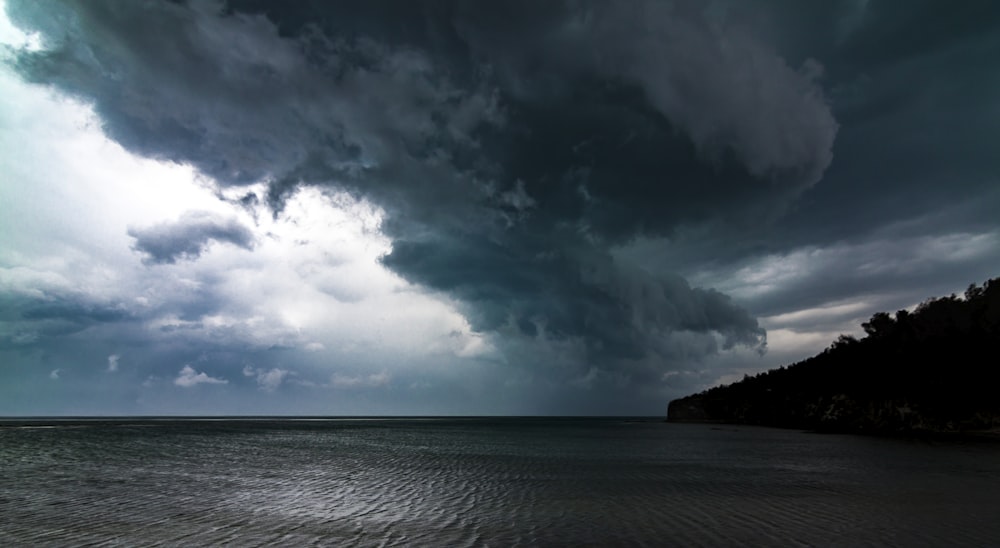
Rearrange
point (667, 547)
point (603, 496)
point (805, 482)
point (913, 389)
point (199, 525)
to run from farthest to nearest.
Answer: point (913, 389), point (805, 482), point (603, 496), point (199, 525), point (667, 547)

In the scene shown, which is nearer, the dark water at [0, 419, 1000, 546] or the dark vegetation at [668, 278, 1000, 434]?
the dark water at [0, 419, 1000, 546]

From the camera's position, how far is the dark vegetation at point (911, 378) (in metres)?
118

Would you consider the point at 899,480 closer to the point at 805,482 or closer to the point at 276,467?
the point at 805,482

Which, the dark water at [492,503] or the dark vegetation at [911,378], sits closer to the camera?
the dark water at [492,503]

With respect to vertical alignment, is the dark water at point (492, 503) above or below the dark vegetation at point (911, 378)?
below

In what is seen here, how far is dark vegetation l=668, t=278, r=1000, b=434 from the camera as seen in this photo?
118m

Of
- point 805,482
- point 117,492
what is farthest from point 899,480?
point 117,492

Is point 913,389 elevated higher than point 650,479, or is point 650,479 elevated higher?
Answer: point 913,389

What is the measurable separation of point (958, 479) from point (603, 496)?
101 feet

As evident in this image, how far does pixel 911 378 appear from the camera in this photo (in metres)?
130

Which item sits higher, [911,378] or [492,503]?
[911,378]

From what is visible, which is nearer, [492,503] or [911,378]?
[492,503]

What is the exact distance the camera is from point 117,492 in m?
32.4

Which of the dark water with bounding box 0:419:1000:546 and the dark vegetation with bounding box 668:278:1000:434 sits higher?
the dark vegetation with bounding box 668:278:1000:434
